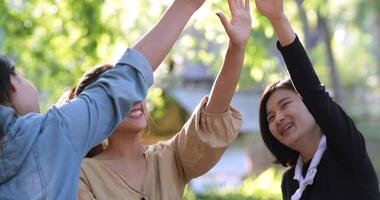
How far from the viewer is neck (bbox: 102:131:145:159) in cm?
252

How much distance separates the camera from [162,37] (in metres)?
1.91

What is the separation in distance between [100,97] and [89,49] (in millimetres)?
5220

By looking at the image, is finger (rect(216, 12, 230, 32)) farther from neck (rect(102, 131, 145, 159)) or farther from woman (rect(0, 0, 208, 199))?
neck (rect(102, 131, 145, 159))

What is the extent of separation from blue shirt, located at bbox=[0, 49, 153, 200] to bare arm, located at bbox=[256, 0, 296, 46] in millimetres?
762

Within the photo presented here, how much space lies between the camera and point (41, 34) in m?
7.38

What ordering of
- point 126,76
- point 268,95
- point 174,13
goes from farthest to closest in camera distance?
1. point 268,95
2. point 174,13
3. point 126,76

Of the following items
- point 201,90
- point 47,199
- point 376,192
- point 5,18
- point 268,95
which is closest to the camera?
point 47,199

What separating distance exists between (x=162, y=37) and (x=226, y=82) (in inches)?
21.0

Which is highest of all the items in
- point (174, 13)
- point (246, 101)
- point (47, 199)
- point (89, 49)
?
point (246, 101)

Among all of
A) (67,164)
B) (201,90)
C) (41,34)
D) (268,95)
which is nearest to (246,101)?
(201,90)

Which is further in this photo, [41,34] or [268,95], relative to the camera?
[41,34]

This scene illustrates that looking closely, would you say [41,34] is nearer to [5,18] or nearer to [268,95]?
[5,18]

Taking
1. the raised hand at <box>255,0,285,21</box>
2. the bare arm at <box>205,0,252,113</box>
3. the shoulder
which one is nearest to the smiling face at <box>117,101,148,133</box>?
the bare arm at <box>205,0,252,113</box>

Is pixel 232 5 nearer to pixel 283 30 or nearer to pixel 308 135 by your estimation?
pixel 283 30
